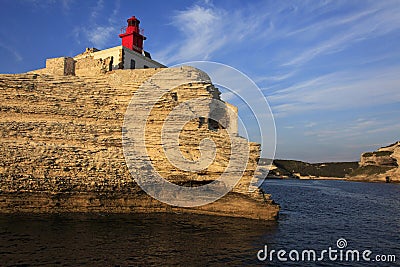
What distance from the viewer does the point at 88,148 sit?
997 inches

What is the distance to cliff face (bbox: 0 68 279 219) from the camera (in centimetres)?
2336

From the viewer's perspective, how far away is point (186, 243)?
57.6 feet

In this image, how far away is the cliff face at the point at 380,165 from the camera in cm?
10656

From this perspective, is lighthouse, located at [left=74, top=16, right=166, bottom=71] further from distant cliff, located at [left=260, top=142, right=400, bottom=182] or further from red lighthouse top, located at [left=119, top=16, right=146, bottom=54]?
distant cliff, located at [left=260, top=142, right=400, bottom=182]

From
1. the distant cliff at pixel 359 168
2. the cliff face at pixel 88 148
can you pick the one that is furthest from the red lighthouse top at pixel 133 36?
the distant cliff at pixel 359 168

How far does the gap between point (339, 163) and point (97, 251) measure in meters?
183

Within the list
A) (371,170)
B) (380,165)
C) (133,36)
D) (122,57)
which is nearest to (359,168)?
(371,170)

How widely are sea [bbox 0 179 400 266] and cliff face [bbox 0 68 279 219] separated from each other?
5.06 ft

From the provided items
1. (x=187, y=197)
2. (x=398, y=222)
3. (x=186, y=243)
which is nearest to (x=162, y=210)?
(x=187, y=197)

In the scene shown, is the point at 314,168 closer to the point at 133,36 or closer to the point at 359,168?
the point at 359,168

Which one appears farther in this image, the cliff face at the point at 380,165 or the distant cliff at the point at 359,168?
the distant cliff at the point at 359,168

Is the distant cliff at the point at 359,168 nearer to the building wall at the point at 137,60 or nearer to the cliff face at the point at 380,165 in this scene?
the cliff face at the point at 380,165

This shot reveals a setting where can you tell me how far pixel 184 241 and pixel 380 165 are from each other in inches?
4917

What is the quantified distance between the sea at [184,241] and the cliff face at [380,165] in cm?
9803
